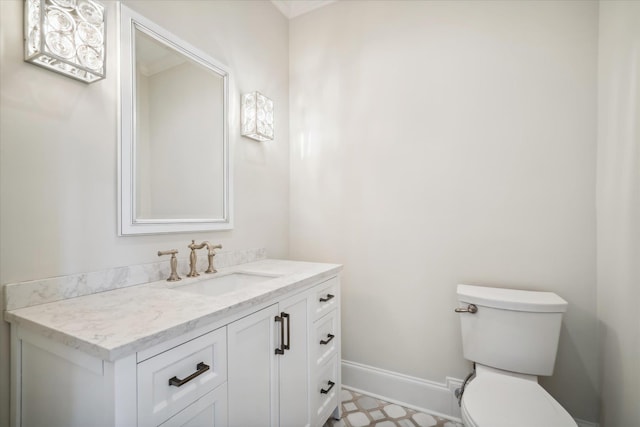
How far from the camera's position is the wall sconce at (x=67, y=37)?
0.93 m

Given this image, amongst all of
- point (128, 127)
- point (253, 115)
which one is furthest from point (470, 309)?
point (128, 127)

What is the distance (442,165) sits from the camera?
1790 mm

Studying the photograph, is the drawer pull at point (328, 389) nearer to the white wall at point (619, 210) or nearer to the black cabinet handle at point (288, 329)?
the black cabinet handle at point (288, 329)

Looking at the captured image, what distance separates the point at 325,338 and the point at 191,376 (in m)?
0.89

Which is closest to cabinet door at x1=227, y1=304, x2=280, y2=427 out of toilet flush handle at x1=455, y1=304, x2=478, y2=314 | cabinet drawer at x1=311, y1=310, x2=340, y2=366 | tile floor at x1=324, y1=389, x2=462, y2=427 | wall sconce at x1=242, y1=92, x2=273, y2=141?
cabinet drawer at x1=311, y1=310, x2=340, y2=366

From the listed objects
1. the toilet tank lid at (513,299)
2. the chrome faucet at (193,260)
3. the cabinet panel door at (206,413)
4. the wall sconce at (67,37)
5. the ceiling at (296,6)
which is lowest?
the cabinet panel door at (206,413)

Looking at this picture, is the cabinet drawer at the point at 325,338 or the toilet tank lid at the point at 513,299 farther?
the cabinet drawer at the point at 325,338

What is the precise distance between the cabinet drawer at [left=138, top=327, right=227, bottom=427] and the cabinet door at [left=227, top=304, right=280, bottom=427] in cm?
5

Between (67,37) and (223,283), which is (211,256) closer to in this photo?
(223,283)

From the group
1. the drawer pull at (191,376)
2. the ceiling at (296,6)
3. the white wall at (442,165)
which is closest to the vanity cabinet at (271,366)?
the drawer pull at (191,376)

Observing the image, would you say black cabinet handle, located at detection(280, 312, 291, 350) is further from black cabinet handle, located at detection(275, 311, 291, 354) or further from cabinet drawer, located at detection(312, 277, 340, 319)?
cabinet drawer, located at detection(312, 277, 340, 319)

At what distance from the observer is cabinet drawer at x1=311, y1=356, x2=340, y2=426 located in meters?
1.48

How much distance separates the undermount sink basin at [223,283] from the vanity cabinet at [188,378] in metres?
0.35

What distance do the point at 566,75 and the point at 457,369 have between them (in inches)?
67.7
